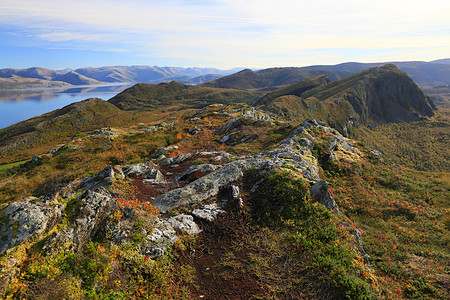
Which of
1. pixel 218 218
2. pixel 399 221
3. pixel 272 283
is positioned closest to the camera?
pixel 272 283

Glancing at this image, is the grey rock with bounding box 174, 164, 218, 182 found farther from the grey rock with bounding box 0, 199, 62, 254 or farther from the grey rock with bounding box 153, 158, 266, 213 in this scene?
the grey rock with bounding box 0, 199, 62, 254

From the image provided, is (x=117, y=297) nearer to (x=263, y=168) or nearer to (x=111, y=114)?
(x=263, y=168)

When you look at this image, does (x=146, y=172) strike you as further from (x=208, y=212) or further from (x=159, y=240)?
(x=159, y=240)

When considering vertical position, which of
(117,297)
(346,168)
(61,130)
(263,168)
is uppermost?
(263,168)

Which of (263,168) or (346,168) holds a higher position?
(263,168)

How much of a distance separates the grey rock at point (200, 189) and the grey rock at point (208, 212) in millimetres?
945

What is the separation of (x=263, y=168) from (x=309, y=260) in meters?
7.97

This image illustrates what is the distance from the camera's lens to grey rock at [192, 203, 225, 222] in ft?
39.4

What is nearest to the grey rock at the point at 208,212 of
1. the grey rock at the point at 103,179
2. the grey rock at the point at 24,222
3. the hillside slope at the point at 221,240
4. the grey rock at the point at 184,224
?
the hillside slope at the point at 221,240

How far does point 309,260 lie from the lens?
9336 mm

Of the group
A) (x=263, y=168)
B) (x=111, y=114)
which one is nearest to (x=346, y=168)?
(x=263, y=168)

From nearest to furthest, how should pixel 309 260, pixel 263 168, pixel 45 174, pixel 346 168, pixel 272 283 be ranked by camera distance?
1. pixel 272 283
2. pixel 309 260
3. pixel 263 168
4. pixel 346 168
5. pixel 45 174

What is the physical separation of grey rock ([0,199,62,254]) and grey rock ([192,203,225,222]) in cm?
656

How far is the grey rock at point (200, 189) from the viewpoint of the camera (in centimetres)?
1323
